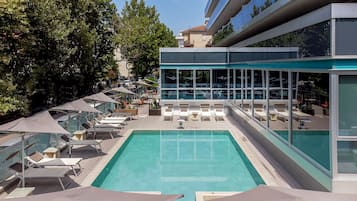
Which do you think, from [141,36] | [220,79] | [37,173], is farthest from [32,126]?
[141,36]

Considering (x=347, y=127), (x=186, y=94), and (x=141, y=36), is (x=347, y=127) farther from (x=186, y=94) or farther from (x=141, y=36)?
(x=141, y=36)

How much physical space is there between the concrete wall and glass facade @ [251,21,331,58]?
3.29 meters

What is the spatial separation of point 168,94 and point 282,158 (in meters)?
14.4

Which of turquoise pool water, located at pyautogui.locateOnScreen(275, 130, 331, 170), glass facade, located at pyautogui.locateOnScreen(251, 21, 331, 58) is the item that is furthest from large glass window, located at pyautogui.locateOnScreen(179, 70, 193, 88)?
turquoise pool water, located at pyautogui.locateOnScreen(275, 130, 331, 170)

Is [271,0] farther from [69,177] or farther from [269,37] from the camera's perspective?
[69,177]

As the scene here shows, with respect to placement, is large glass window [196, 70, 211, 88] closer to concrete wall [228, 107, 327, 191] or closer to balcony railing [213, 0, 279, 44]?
balcony railing [213, 0, 279, 44]

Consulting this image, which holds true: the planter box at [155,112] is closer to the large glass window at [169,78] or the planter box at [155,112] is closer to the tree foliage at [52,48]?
the large glass window at [169,78]

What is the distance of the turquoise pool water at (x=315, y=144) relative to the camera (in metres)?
9.27

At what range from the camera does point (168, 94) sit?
26625 mm

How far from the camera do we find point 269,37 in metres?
15.1

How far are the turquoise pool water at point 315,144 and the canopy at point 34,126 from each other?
6597 mm

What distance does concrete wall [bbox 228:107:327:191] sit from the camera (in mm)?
10250

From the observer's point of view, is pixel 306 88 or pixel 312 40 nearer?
pixel 312 40

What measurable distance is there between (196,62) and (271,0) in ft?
39.7
